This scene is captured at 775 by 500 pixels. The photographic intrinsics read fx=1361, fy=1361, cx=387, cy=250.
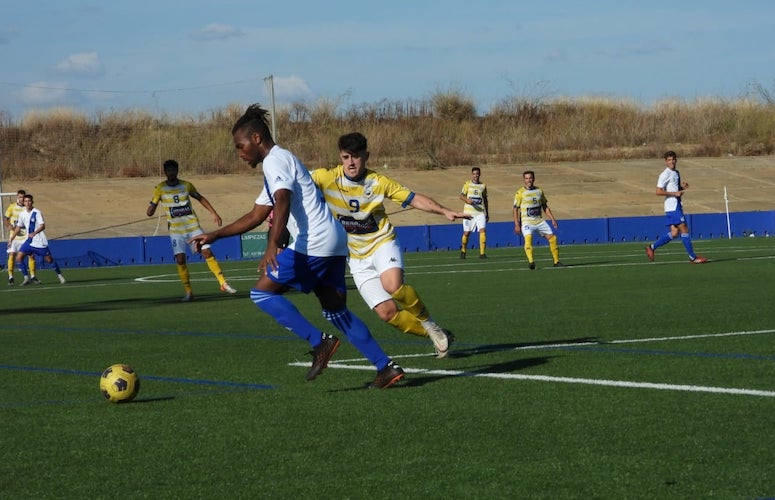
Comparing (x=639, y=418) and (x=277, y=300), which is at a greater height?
→ (x=277, y=300)

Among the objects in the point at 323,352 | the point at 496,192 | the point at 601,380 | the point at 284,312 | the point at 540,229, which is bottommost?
the point at 496,192

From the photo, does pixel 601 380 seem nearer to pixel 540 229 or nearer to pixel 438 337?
pixel 438 337

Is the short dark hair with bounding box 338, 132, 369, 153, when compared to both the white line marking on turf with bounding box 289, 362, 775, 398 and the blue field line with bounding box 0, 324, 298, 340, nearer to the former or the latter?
the white line marking on turf with bounding box 289, 362, 775, 398

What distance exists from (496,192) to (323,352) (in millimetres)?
43660

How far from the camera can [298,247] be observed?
30.1 ft

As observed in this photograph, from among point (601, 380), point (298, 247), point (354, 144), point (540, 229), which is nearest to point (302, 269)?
point (298, 247)

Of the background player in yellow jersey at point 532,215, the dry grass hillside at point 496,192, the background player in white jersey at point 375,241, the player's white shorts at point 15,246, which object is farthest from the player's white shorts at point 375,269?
the dry grass hillside at point 496,192

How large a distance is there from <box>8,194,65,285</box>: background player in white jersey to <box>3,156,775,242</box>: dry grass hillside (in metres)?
13.8

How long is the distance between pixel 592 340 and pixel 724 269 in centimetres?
1160

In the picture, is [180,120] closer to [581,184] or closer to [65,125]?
[65,125]

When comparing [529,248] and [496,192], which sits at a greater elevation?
[529,248]

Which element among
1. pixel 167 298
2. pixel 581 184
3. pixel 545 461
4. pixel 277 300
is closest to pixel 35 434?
pixel 277 300

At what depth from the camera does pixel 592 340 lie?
1180 centimetres

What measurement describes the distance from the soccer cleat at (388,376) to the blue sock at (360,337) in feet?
0.18
